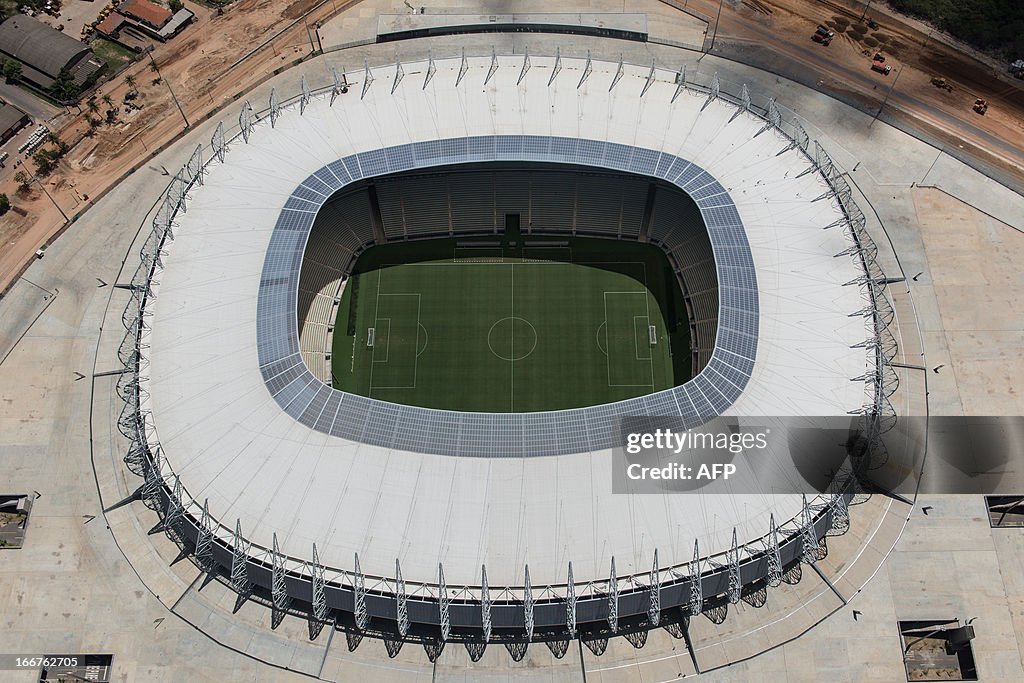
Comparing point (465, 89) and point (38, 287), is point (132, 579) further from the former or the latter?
point (465, 89)

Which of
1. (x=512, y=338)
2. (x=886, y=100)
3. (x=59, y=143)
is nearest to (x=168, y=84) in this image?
(x=59, y=143)

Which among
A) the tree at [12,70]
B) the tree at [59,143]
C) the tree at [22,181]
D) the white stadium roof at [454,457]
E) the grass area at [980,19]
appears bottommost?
the white stadium roof at [454,457]

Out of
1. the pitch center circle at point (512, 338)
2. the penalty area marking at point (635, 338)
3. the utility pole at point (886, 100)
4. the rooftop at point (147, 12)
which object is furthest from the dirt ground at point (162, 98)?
the utility pole at point (886, 100)

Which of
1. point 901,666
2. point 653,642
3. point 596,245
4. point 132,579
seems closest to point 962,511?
point 901,666

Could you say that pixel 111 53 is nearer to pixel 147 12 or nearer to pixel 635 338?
pixel 147 12

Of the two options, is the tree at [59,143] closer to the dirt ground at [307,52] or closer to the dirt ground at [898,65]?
the dirt ground at [307,52]

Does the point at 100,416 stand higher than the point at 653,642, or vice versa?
the point at 100,416
